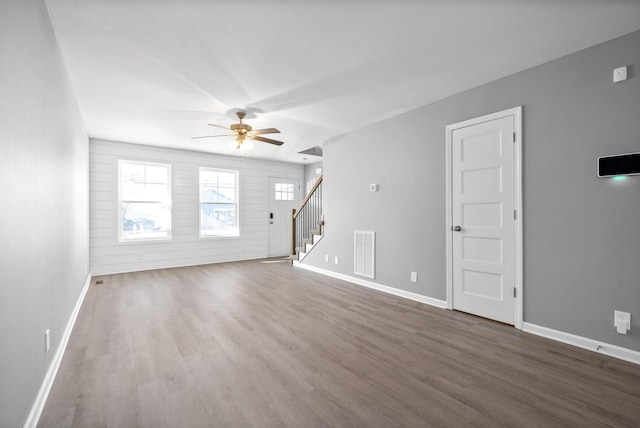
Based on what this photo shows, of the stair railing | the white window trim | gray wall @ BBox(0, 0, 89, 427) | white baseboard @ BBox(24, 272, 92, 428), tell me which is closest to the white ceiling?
gray wall @ BBox(0, 0, 89, 427)

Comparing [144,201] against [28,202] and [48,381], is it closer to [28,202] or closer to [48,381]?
[48,381]

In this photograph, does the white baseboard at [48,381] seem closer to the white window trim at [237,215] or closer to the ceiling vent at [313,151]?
the white window trim at [237,215]

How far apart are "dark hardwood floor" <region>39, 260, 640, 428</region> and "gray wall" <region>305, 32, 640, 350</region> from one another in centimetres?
40

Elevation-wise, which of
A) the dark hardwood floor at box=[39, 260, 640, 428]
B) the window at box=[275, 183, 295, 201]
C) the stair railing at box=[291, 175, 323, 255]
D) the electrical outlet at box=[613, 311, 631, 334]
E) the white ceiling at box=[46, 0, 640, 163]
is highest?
the white ceiling at box=[46, 0, 640, 163]

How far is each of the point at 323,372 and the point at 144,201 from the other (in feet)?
18.4

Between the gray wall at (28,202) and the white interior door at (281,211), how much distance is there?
5.38 metres

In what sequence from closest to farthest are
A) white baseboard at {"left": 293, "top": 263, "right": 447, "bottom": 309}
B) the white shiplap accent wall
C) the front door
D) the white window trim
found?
the front door, white baseboard at {"left": 293, "top": 263, "right": 447, "bottom": 309}, the white shiplap accent wall, the white window trim

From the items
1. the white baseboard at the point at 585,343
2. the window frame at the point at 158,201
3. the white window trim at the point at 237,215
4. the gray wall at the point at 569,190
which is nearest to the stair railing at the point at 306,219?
the white window trim at the point at 237,215

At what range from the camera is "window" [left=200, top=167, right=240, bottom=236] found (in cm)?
687

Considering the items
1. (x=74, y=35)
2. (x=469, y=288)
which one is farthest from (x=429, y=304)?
(x=74, y=35)

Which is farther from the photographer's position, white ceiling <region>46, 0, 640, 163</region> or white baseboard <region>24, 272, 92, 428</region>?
white ceiling <region>46, 0, 640, 163</region>

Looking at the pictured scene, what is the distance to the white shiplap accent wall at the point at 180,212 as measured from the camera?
18.4 ft

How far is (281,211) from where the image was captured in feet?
26.8

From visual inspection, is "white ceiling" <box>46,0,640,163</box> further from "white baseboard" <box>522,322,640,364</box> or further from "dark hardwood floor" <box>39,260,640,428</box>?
"dark hardwood floor" <box>39,260,640,428</box>
